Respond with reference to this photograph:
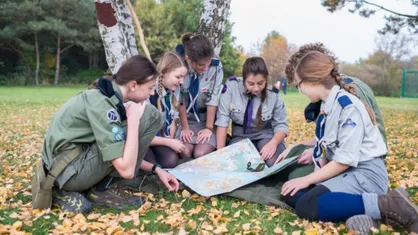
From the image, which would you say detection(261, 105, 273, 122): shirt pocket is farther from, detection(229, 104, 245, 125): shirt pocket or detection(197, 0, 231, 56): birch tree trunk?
detection(197, 0, 231, 56): birch tree trunk

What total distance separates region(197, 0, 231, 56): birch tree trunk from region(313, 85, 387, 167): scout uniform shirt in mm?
2303

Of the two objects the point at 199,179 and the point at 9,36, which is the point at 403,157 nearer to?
the point at 199,179

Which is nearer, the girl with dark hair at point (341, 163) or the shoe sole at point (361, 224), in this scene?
the shoe sole at point (361, 224)

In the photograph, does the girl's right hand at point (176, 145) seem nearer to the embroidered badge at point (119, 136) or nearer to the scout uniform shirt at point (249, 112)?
the scout uniform shirt at point (249, 112)

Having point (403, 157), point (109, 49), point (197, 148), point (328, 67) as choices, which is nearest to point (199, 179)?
point (197, 148)

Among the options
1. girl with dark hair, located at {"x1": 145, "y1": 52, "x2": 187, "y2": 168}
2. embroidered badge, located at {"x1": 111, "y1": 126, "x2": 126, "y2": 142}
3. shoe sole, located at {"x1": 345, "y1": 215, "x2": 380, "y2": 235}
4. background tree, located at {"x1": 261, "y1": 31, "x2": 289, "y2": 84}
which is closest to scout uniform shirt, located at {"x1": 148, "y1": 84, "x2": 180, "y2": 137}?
girl with dark hair, located at {"x1": 145, "y1": 52, "x2": 187, "y2": 168}

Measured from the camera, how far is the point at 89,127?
2773mm

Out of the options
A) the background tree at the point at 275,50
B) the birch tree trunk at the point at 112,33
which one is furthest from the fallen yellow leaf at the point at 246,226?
the background tree at the point at 275,50

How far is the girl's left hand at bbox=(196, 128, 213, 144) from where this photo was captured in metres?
4.04

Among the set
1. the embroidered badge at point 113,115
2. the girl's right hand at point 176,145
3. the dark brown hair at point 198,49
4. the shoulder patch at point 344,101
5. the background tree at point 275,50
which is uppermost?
the background tree at point 275,50

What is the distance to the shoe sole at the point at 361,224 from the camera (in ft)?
7.82

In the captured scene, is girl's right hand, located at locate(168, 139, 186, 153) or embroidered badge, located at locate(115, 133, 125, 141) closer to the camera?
embroidered badge, located at locate(115, 133, 125, 141)

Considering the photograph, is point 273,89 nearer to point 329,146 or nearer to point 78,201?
point 329,146

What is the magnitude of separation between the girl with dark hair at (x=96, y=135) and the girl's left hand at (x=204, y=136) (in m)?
1.17
